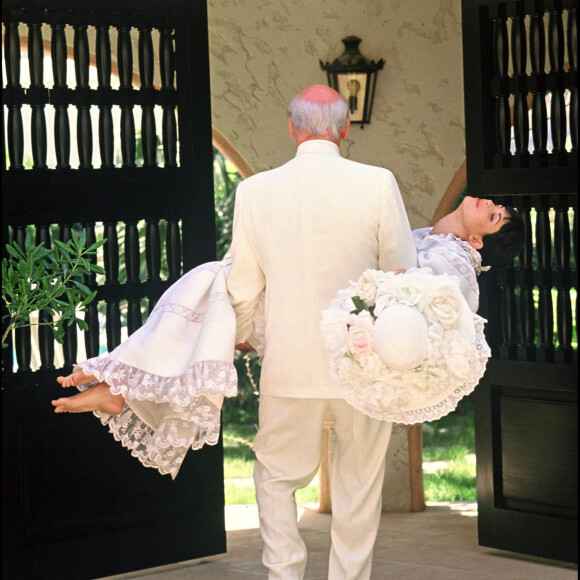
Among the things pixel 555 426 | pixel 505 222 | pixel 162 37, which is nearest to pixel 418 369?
pixel 505 222

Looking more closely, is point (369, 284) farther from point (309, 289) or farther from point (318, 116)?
point (318, 116)

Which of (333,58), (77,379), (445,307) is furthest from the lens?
(333,58)

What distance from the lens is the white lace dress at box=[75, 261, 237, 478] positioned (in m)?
3.86

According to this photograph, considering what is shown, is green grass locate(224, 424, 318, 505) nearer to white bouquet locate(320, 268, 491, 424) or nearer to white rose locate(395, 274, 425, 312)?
white bouquet locate(320, 268, 491, 424)

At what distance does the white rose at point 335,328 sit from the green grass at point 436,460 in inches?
158

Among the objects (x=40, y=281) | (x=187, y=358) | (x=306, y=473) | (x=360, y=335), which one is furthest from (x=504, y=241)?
(x=40, y=281)

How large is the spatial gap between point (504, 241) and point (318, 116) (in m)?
0.91

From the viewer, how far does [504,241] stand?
4.18m

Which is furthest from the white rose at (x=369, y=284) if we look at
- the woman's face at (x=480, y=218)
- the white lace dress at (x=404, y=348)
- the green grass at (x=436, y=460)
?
the green grass at (x=436, y=460)

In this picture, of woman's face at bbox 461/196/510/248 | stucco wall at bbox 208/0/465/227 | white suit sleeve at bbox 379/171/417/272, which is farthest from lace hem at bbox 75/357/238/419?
stucco wall at bbox 208/0/465/227

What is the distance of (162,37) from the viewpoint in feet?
16.4

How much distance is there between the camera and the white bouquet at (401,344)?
3.48 meters

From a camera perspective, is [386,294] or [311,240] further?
[311,240]

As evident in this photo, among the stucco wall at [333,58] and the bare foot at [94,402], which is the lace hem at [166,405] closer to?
the bare foot at [94,402]
